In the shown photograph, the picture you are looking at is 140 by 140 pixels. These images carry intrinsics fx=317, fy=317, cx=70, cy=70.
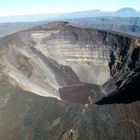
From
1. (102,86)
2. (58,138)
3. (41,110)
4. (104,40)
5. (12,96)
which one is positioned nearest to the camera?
(58,138)

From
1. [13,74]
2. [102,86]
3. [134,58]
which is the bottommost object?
[102,86]

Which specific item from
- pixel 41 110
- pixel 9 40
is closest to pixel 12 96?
pixel 41 110

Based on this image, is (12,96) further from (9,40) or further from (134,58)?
(134,58)

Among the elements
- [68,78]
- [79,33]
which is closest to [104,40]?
[79,33]

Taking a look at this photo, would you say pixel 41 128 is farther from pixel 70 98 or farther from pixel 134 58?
pixel 134 58

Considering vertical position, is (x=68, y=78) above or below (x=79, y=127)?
below

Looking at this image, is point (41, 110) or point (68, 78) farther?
point (68, 78)

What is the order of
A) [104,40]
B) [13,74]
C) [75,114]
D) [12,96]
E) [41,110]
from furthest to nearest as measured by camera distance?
[104,40] → [13,74] → [12,96] → [41,110] → [75,114]
